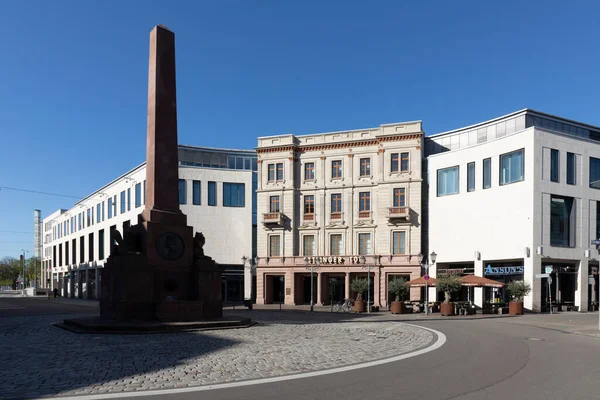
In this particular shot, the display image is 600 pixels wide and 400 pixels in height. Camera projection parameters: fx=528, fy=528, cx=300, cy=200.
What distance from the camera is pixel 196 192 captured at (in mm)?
55125

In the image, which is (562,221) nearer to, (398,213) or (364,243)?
(398,213)

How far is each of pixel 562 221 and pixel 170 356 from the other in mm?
35948

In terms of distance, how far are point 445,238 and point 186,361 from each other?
36.5 metres

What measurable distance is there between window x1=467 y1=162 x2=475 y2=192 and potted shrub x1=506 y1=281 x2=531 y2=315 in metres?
9.86

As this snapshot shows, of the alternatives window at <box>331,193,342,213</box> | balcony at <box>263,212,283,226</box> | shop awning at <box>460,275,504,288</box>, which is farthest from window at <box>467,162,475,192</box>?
balcony at <box>263,212,283,226</box>

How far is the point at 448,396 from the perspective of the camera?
348 inches

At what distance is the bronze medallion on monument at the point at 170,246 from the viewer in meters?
22.0

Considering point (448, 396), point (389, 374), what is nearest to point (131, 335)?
point (389, 374)

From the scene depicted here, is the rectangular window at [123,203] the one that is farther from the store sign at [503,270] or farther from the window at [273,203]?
the store sign at [503,270]

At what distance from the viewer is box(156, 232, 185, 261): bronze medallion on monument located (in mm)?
21984

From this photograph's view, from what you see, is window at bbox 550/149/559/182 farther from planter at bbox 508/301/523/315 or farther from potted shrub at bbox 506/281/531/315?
planter at bbox 508/301/523/315

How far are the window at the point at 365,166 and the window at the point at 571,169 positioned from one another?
657 inches

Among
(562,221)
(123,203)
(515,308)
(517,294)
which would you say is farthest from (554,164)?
(123,203)

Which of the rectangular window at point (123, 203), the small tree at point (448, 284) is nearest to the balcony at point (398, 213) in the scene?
the small tree at point (448, 284)
